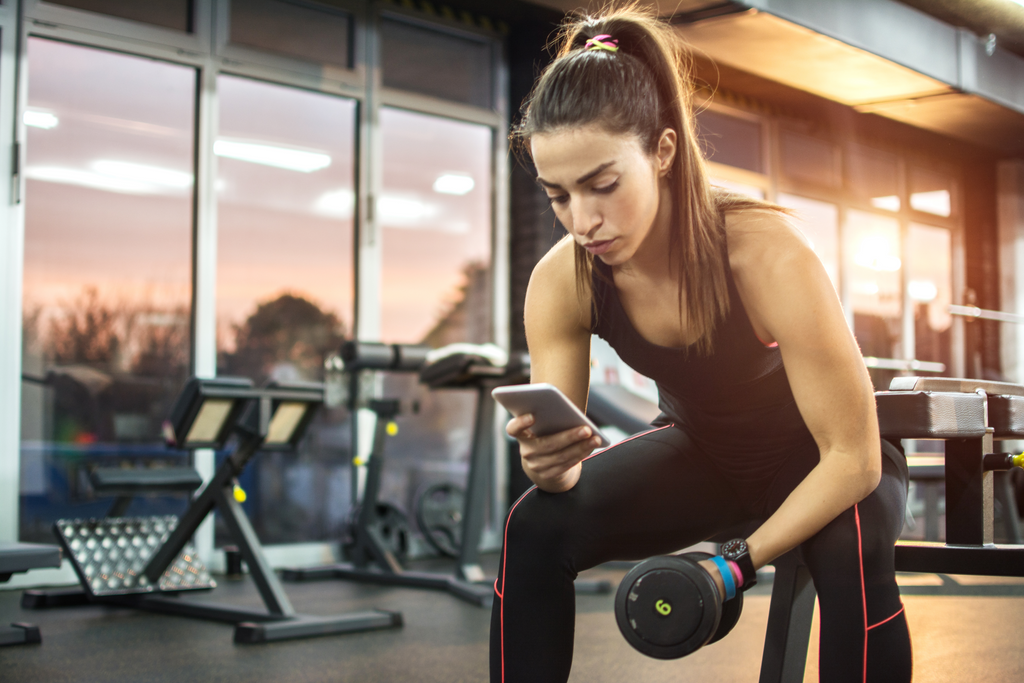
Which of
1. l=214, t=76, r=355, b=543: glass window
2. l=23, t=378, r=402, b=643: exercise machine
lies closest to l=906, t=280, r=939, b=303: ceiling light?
l=214, t=76, r=355, b=543: glass window

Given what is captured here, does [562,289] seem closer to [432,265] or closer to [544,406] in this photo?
[544,406]

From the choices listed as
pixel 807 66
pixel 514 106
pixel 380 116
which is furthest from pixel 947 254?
pixel 380 116

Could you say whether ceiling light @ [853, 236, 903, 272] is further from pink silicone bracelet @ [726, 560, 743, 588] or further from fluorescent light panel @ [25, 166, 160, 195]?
pink silicone bracelet @ [726, 560, 743, 588]

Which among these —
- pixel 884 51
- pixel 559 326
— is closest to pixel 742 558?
pixel 559 326

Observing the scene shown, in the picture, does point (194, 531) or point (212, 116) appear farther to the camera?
point (212, 116)

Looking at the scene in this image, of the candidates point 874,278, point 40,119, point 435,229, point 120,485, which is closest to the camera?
point 120,485

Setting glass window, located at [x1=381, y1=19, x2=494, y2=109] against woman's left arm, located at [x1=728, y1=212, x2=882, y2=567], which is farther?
glass window, located at [x1=381, y1=19, x2=494, y2=109]

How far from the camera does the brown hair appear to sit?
1093mm

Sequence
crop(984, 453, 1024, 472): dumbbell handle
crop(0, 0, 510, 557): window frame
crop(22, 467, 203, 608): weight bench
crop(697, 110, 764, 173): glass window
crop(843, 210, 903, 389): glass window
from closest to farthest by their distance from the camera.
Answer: crop(984, 453, 1024, 472): dumbbell handle → crop(22, 467, 203, 608): weight bench → crop(0, 0, 510, 557): window frame → crop(697, 110, 764, 173): glass window → crop(843, 210, 903, 389): glass window

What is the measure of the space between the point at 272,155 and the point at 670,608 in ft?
13.3

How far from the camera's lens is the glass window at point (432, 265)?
4.89 metres

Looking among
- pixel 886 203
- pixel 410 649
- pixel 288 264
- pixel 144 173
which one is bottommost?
pixel 410 649

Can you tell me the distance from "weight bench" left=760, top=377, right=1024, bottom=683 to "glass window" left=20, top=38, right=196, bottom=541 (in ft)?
11.1

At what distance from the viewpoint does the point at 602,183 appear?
1092mm
